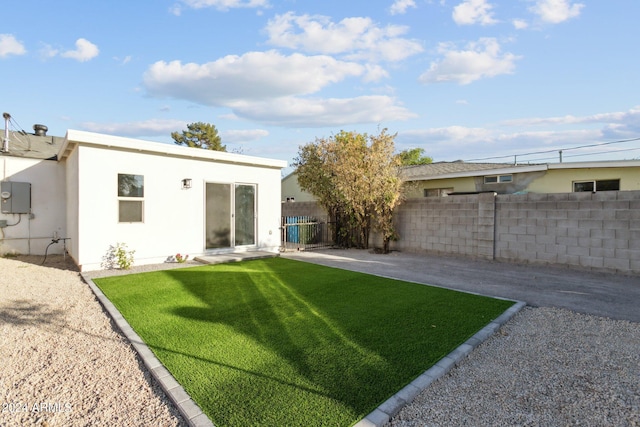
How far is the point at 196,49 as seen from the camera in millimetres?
9672

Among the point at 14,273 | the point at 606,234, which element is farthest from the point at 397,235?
the point at 14,273

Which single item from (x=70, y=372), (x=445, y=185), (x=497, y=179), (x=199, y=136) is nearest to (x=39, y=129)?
(x=70, y=372)

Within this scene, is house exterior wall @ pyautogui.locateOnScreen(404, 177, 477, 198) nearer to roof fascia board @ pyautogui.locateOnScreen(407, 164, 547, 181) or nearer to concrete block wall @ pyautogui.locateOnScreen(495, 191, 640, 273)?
roof fascia board @ pyautogui.locateOnScreen(407, 164, 547, 181)

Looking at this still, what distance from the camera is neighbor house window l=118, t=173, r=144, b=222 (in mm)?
7059

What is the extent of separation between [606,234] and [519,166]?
6.08 m

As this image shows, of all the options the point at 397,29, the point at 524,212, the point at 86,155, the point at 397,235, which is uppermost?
the point at 397,29

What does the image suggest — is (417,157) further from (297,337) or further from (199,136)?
(297,337)

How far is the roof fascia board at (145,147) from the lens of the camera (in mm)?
6441

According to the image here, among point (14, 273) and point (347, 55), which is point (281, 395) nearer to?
point (14, 273)

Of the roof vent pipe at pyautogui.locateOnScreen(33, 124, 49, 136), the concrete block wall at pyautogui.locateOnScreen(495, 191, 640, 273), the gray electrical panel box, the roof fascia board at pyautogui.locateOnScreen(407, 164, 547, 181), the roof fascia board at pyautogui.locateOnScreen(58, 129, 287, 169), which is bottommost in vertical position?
the concrete block wall at pyautogui.locateOnScreen(495, 191, 640, 273)

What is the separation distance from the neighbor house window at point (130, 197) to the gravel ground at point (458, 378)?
321 centimetres

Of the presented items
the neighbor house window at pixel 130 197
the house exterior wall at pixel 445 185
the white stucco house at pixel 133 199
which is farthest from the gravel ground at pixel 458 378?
the house exterior wall at pixel 445 185

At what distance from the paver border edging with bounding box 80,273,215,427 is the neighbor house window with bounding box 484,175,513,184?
1348 centimetres

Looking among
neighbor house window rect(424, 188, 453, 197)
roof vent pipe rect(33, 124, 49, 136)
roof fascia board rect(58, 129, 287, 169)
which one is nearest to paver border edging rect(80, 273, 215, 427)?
roof fascia board rect(58, 129, 287, 169)
